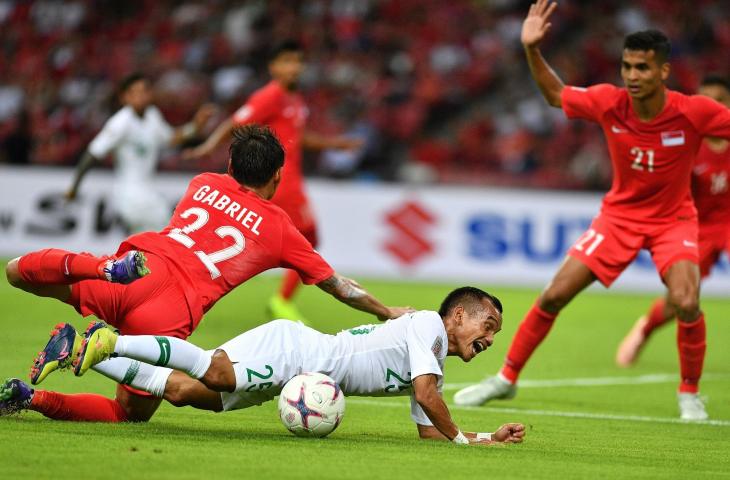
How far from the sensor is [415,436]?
249 inches

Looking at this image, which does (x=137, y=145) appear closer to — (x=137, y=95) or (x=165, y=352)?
(x=137, y=95)

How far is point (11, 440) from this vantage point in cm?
533

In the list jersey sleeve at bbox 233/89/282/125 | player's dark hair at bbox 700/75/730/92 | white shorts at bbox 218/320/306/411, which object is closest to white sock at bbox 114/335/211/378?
white shorts at bbox 218/320/306/411

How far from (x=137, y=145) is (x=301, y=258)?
722 cm

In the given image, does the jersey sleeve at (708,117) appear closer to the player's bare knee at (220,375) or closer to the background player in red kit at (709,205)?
the background player in red kit at (709,205)

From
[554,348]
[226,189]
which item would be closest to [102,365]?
[226,189]

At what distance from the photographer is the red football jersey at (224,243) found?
6133mm

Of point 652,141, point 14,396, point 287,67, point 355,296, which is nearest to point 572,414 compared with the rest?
point 652,141

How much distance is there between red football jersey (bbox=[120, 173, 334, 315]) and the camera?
6.13 metres

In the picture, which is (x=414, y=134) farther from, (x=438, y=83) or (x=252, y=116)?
(x=252, y=116)

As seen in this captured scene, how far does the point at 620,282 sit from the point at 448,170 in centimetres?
302

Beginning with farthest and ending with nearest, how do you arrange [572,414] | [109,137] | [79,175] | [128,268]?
[109,137] → [79,175] → [572,414] → [128,268]

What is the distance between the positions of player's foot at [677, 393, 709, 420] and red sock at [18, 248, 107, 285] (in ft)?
12.8

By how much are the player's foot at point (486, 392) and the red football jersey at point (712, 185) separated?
9.83 feet
